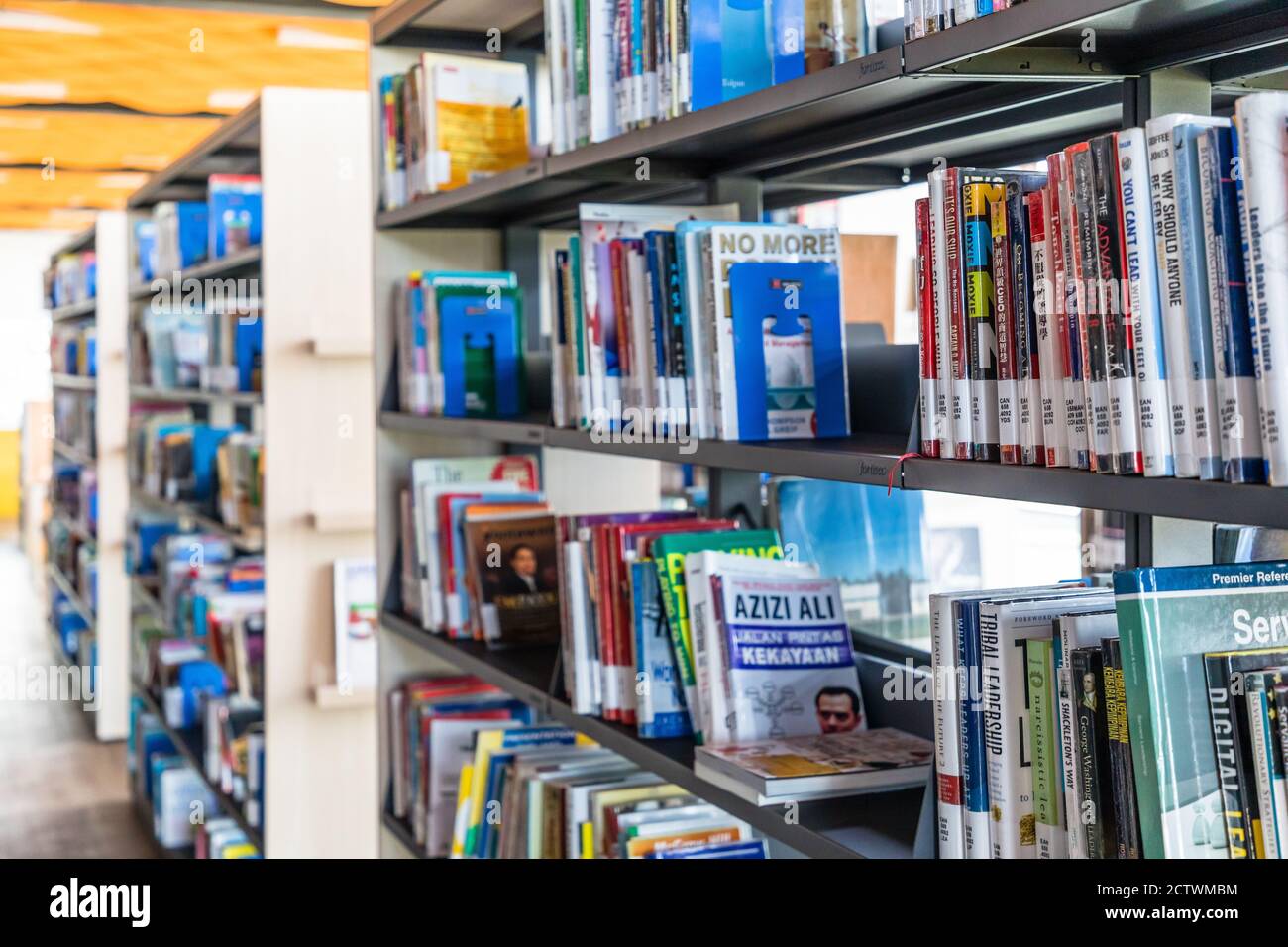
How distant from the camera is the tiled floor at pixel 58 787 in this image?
189 inches

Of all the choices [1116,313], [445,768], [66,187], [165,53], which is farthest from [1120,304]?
[66,187]

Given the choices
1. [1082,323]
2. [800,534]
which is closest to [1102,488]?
[1082,323]

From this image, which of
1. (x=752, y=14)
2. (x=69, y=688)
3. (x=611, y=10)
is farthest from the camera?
(x=69, y=688)

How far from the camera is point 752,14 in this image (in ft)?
5.63

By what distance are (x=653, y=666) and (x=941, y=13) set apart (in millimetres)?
984

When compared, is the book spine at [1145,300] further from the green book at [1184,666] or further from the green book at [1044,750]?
the green book at [1044,750]

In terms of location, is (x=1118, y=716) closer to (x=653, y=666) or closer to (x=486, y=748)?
(x=653, y=666)

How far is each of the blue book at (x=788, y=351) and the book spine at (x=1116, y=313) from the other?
0.67 meters

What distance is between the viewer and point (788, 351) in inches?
69.0

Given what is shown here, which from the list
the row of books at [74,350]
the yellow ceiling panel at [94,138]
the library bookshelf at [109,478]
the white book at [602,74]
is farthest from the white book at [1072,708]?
the yellow ceiling panel at [94,138]

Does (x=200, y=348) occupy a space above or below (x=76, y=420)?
above
